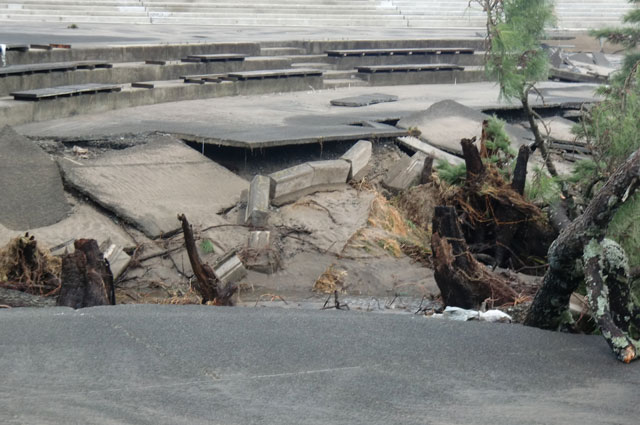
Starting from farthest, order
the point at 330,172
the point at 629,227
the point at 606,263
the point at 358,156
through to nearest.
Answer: the point at 358,156, the point at 330,172, the point at 629,227, the point at 606,263

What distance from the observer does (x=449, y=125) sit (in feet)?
34.4

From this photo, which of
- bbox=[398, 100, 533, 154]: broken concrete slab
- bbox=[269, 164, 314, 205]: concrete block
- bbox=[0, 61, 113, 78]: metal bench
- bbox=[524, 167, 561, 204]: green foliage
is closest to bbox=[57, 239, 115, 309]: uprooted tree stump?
bbox=[269, 164, 314, 205]: concrete block

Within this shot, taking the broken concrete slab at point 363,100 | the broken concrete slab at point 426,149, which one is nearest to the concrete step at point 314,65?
the broken concrete slab at point 363,100

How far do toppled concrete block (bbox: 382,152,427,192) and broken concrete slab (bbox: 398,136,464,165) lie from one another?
18.9 inches

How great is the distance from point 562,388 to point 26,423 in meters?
1.95

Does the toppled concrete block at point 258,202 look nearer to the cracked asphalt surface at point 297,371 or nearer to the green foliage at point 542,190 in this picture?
the green foliage at point 542,190

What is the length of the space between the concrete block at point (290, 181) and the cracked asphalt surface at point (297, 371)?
366 cm

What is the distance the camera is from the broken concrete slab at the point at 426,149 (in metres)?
9.30

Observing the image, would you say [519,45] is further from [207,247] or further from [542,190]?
[207,247]

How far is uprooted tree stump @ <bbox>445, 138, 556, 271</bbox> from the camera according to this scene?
744cm

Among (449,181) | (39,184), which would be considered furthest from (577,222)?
(39,184)

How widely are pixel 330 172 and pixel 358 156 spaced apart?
1.76ft

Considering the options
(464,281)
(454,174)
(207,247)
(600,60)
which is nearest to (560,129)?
(454,174)

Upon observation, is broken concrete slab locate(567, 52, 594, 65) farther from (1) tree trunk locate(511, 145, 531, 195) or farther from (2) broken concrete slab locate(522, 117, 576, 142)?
(1) tree trunk locate(511, 145, 531, 195)
